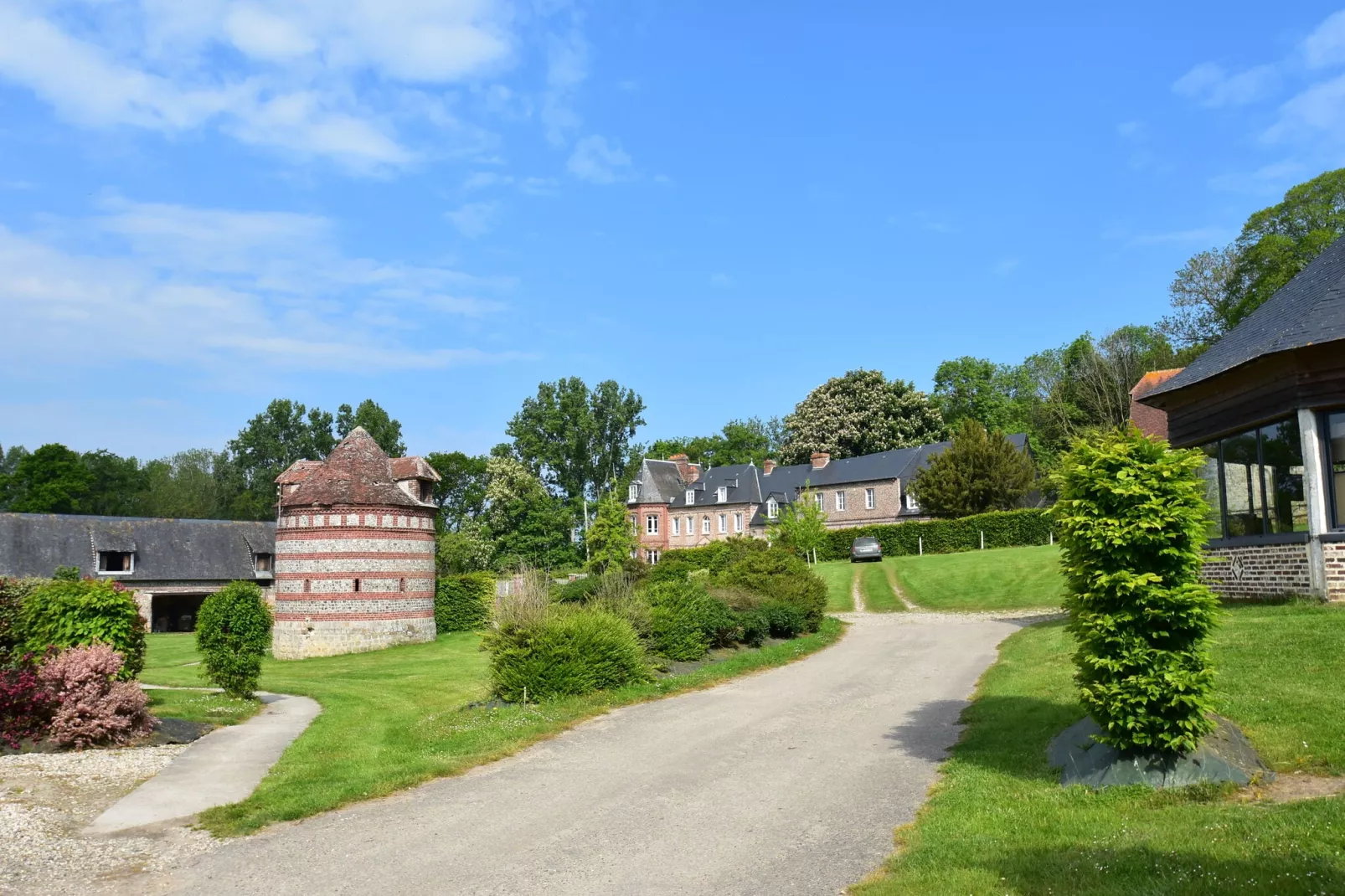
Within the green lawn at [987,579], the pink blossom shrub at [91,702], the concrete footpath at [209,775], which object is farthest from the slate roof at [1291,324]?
the pink blossom shrub at [91,702]

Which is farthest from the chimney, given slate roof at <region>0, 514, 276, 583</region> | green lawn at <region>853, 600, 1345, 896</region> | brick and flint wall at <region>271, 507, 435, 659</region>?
green lawn at <region>853, 600, 1345, 896</region>

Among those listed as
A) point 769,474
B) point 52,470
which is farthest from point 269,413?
point 769,474

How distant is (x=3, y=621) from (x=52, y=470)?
7427 centimetres

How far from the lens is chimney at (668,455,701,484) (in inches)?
3019

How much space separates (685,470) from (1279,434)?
60.0 m

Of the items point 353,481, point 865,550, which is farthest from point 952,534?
point 353,481

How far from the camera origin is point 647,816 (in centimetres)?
887

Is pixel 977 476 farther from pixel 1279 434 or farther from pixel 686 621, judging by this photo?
pixel 686 621

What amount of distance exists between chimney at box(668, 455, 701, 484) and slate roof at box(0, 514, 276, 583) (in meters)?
33.3

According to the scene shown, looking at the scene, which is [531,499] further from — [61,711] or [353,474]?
[61,711]

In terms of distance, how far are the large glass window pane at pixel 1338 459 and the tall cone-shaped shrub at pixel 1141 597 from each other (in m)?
10.1

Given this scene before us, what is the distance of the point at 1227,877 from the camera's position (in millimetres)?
5715

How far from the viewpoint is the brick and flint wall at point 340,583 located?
3381 centimetres

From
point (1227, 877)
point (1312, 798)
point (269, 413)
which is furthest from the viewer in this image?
point (269, 413)
